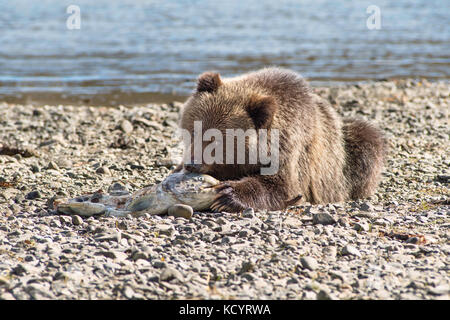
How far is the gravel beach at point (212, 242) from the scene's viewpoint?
13.8 feet

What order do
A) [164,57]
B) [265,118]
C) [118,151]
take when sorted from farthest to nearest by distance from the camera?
[164,57] → [118,151] → [265,118]

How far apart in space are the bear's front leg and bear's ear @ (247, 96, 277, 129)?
20.9 inches

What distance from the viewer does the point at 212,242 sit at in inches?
201

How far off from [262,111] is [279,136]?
327mm

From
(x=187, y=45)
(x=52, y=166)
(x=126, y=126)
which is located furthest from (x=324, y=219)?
(x=187, y=45)

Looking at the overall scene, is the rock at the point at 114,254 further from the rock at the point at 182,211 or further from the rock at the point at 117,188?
the rock at the point at 117,188

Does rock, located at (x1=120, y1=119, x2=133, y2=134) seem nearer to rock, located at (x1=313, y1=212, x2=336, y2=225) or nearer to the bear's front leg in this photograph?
the bear's front leg

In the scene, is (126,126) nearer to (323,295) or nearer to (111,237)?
(111,237)

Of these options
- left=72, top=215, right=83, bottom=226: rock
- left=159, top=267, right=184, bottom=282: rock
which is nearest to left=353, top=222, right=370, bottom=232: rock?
left=159, top=267, right=184, bottom=282: rock

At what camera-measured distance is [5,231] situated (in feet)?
17.4

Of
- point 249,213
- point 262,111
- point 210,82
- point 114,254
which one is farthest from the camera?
point 210,82

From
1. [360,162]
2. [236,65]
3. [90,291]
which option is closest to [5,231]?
[90,291]
